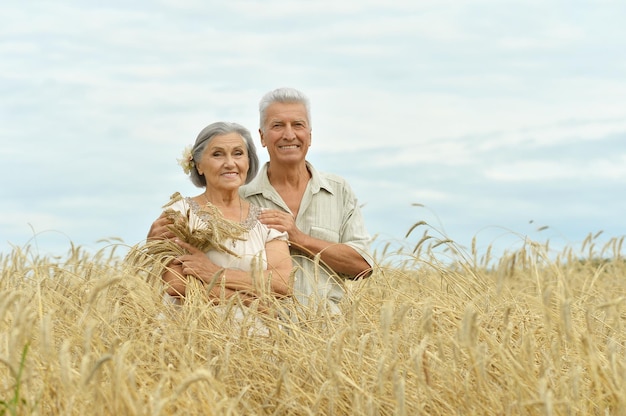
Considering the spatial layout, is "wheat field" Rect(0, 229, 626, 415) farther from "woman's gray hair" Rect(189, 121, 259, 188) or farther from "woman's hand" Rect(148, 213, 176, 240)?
"woman's gray hair" Rect(189, 121, 259, 188)

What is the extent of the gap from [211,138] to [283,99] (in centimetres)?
79

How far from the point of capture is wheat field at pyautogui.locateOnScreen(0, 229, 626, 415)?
9.07 feet

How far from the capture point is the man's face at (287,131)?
5.39 metres

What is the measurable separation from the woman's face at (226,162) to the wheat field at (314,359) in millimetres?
667

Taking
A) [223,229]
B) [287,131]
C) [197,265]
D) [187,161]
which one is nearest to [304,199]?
[287,131]

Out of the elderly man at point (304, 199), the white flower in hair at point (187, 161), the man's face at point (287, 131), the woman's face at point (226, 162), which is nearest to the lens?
the woman's face at point (226, 162)

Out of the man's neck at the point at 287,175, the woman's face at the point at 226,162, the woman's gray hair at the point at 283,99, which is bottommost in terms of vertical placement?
the woman's face at the point at 226,162

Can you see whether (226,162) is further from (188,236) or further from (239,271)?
A: (239,271)

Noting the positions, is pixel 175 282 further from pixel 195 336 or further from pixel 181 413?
pixel 181 413

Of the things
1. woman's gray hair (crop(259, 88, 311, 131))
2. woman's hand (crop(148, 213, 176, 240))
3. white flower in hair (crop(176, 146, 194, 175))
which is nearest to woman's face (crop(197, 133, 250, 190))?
white flower in hair (crop(176, 146, 194, 175))

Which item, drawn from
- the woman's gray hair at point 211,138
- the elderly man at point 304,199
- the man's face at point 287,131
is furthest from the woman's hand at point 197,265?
the man's face at point 287,131

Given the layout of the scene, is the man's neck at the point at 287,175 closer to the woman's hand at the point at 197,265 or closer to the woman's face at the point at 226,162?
the woman's face at the point at 226,162

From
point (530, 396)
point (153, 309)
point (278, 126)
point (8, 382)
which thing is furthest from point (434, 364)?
point (278, 126)

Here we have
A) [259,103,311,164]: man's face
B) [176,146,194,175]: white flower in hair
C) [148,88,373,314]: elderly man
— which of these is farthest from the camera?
[259,103,311,164]: man's face
